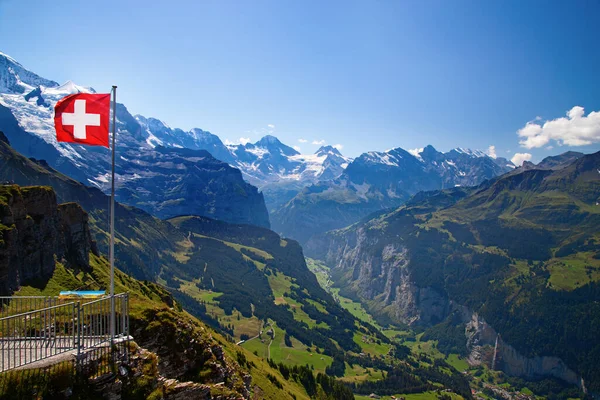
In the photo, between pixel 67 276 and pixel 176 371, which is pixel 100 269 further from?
pixel 176 371

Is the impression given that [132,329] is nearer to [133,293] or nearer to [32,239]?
[133,293]

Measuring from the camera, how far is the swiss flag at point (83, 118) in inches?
1121

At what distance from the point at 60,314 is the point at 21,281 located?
4088cm

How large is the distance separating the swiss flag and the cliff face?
125 feet

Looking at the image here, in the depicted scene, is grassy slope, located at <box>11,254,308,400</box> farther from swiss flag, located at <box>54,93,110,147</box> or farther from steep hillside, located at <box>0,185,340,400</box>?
swiss flag, located at <box>54,93,110,147</box>

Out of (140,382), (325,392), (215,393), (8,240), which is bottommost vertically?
(325,392)

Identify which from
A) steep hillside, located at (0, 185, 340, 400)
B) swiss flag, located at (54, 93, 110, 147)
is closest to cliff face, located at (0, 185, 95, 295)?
steep hillside, located at (0, 185, 340, 400)

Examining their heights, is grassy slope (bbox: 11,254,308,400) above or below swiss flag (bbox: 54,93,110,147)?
below

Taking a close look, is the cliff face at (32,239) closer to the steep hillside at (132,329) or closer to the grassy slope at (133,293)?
the steep hillside at (132,329)

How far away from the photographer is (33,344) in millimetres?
25703

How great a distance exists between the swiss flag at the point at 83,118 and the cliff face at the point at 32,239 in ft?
125

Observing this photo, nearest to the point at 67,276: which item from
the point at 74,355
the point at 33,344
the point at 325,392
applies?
the point at 33,344

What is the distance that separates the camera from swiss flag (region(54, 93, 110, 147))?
28.5 metres

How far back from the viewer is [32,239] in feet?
216
